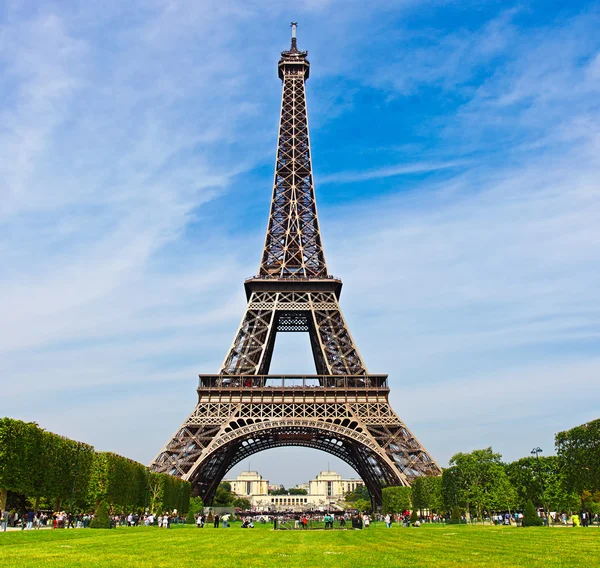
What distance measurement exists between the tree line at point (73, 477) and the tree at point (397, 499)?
18.7 meters

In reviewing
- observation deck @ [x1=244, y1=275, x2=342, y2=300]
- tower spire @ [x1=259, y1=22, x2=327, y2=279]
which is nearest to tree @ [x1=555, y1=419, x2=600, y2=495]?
observation deck @ [x1=244, y1=275, x2=342, y2=300]

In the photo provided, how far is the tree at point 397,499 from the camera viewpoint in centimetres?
5206

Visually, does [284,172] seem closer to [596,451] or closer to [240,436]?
[240,436]

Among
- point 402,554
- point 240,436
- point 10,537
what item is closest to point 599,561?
point 402,554

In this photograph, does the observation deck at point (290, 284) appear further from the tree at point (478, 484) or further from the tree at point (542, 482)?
the tree at point (542, 482)

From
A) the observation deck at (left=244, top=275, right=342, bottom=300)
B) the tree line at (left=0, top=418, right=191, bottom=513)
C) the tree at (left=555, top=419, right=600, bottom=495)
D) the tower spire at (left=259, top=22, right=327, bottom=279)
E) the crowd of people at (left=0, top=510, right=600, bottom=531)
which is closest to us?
the tree line at (left=0, top=418, right=191, bottom=513)

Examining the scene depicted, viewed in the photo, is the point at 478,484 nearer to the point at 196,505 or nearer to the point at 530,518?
the point at 530,518

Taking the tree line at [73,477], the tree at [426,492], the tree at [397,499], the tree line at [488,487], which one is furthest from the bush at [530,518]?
the tree line at [73,477]

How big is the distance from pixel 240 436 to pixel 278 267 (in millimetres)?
20625


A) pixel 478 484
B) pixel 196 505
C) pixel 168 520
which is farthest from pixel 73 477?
pixel 478 484

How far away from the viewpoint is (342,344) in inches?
2418

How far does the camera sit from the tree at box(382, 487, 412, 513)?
5206cm

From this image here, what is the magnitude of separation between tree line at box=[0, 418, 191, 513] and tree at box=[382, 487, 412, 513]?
18.7 m

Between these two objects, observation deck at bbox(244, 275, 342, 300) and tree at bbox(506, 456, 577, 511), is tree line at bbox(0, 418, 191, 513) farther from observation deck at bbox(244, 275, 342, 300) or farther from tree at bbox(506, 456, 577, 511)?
tree at bbox(506, 456, 577, 511)
